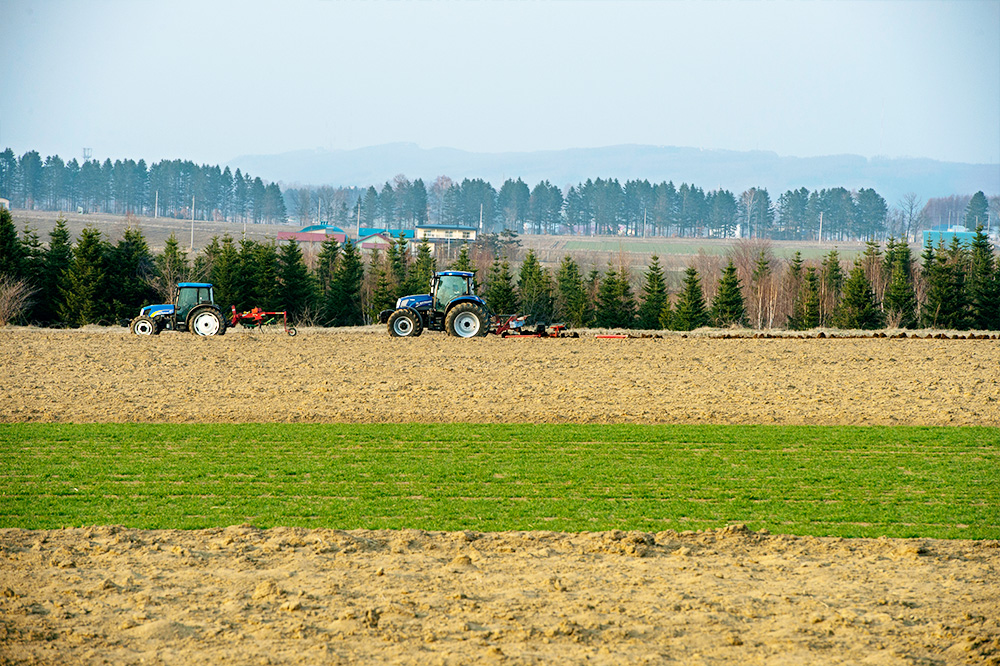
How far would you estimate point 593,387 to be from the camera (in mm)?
19766

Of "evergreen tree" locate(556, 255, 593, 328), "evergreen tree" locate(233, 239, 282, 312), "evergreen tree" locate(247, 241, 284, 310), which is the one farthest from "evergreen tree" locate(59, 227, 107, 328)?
"evergreen tree" locate(556, 255, 593, 328)

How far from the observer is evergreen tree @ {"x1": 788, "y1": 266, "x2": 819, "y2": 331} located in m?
51.3

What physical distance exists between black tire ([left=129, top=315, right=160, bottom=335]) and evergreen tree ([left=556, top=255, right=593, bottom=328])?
83.3 feet

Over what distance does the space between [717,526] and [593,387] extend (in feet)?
33.0

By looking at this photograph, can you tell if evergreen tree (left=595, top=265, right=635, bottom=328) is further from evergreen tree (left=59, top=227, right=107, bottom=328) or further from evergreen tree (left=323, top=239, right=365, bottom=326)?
evergreen tree (left=59, top=227, right=107, bottom=328)

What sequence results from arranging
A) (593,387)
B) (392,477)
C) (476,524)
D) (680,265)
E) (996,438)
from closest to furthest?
(476,524)
(392,477)
(996,438)
(593,387)
(680,265)

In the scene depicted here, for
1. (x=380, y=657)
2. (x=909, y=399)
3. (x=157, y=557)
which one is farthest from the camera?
(x=909, y=399)

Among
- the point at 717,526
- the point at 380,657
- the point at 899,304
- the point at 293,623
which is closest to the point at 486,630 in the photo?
the point at 380,657

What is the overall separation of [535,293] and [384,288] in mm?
8463

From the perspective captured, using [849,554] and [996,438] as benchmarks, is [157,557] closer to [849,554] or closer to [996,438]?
[849,554]

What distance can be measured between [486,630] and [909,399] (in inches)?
551

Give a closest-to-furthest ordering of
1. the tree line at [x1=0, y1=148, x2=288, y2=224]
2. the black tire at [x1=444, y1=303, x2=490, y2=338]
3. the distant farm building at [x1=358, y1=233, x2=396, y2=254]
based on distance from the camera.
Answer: the black tire at [x1=444, y1=303, x2=490, y2=338] → the distant farm building at [x1=358, y1=233, x2=396, y2=254] → the tree line at [x1=0, y1=148, x2=288, y2=224]

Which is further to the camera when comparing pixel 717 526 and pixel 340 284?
pixel 340 284

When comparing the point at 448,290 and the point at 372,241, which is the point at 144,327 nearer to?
the point at 448,290
